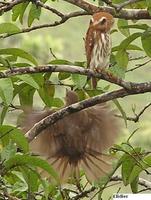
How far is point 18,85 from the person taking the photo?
1.57 metres

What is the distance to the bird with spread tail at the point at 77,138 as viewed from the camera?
1480mm

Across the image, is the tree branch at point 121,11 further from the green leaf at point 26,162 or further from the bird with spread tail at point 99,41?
the green leaf at point 26,162

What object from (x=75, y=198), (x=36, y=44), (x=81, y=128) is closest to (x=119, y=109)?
(x=81, y=128)

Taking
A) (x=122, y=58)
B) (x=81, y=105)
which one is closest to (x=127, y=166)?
(x=81, y=105)

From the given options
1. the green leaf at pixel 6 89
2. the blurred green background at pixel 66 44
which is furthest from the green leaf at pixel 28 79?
the blurred green background at pixel 66 44

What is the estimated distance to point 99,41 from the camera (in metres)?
1.50

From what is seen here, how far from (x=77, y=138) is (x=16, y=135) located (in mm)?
147

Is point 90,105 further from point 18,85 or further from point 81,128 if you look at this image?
point 18,85

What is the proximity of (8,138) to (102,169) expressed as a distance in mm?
227

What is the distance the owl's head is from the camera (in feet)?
4.75

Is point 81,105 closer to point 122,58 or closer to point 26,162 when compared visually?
point 26,162

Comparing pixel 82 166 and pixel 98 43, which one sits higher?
pixel 98 43

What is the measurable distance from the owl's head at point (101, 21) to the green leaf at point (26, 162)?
1.01ft

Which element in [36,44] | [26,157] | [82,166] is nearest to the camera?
[26,157]
